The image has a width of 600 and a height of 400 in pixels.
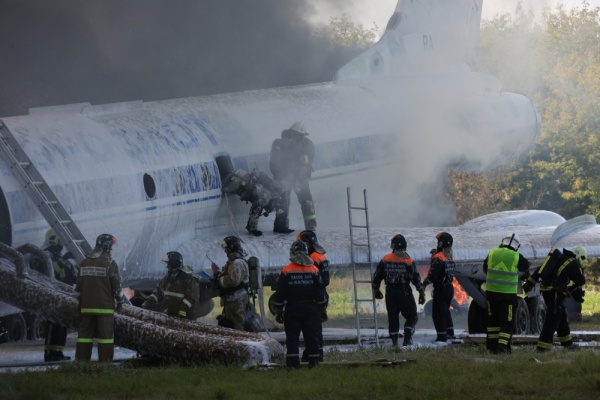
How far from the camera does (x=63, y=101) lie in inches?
968

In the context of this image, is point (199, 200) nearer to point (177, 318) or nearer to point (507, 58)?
point (177, 318)

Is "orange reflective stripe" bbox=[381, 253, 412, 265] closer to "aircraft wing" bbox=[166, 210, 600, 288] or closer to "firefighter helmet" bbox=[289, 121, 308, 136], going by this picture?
"aircraft wing" bbox=[166, 210, 600, 288]

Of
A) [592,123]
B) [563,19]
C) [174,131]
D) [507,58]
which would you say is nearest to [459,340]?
[174,131]

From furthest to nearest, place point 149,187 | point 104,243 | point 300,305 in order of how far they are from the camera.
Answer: point 149,187
point 104,243
point 300,305

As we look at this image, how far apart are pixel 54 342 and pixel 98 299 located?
1.97 metres

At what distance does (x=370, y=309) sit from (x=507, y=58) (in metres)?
8.86

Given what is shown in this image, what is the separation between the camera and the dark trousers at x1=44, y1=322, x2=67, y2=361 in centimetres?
1761

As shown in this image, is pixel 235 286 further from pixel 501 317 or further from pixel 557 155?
pixel 557 155

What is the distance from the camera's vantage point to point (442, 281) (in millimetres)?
20703

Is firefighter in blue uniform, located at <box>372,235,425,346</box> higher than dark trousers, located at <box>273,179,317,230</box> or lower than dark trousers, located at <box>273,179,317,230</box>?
lower

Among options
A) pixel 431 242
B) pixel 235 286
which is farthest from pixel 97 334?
pixel 431 242

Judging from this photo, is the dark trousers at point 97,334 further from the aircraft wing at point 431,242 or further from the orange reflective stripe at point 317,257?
the aircraft wing at point 431,242

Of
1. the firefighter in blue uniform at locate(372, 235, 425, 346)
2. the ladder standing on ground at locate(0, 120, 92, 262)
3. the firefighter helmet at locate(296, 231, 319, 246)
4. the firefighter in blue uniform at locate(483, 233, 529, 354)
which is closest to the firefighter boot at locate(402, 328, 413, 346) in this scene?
the firefighter in blue uniform at locate(372, 235, 425, 346)

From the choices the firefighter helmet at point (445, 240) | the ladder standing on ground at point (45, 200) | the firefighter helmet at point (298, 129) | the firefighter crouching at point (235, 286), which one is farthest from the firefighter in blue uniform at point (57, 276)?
the firefighter helmet at point (298, 129)
